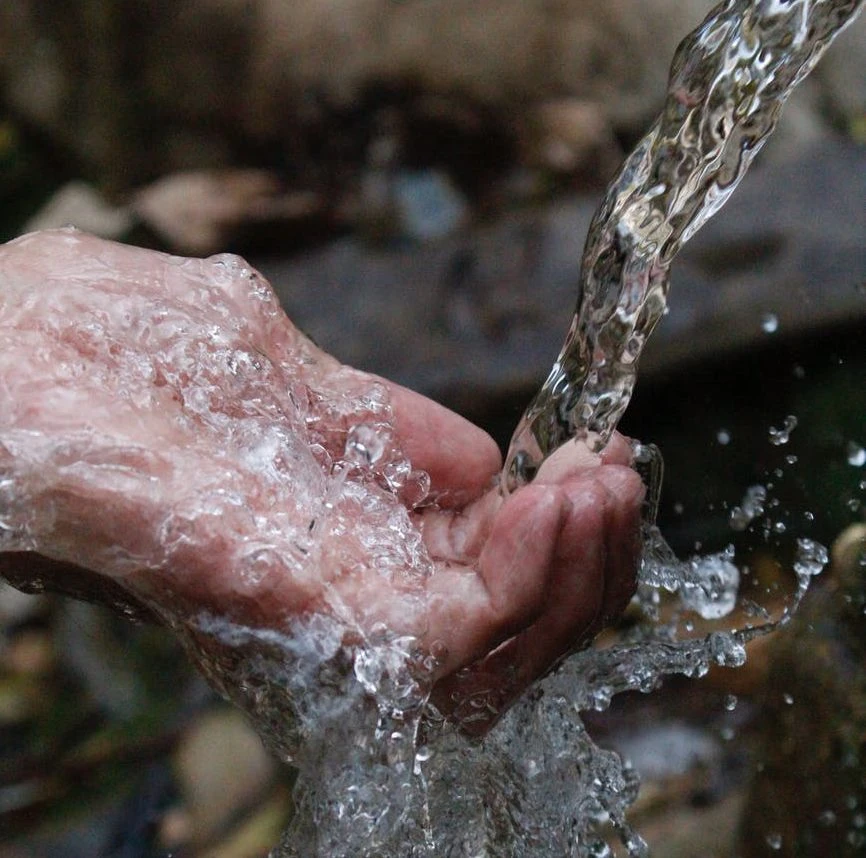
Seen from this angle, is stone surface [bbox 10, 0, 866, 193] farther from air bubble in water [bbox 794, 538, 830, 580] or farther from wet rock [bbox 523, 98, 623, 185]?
air bubble in water [bbox 794, 538, 830, 580]

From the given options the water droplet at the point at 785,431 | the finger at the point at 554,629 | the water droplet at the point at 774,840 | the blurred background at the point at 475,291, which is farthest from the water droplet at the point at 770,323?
the finger at the point at 554,629

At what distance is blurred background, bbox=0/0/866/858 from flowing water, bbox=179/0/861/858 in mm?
517

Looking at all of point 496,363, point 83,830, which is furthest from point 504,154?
point 83,830

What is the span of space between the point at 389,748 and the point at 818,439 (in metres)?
2.12

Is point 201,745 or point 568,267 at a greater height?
point 568,267

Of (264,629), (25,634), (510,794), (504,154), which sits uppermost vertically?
(264,629)

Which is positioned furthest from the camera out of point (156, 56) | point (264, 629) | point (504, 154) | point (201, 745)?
point (156, 56)

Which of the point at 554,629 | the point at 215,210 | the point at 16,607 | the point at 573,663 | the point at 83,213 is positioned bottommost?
the point at 16,607

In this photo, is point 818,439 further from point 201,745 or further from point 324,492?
point 324,492

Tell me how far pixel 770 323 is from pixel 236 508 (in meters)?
2.35

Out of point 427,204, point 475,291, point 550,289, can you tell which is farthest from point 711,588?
point 427,204

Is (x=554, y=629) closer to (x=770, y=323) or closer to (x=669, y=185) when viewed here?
(x=669, y=185)

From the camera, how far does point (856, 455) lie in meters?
3.29

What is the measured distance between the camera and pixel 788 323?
3.47m
